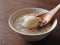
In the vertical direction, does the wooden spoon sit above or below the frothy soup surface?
above

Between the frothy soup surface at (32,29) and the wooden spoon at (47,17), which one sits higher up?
the wooden spoon at (47,17)

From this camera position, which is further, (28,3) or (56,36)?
(28,3)

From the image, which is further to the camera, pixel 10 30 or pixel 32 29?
pixel 10 30

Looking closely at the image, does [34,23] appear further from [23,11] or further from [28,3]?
[28,3]

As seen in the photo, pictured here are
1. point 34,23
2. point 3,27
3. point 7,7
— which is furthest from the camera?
point 7,7

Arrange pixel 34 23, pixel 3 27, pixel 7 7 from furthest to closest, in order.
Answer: pixel 7 7
pixel 3 27
pixel 34 23

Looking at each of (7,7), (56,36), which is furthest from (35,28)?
(7,7)

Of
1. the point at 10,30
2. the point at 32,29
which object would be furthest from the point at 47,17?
the point at 10,30

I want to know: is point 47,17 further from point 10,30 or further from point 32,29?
point 10,30
